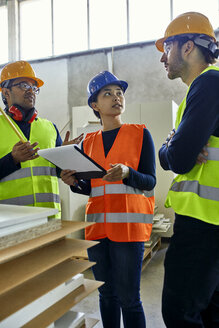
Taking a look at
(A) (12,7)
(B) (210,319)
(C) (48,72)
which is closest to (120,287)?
(B) (210,319)

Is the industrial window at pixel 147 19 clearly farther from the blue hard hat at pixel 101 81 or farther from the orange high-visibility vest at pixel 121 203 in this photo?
the orange high-visibility vest at pixel 121 203

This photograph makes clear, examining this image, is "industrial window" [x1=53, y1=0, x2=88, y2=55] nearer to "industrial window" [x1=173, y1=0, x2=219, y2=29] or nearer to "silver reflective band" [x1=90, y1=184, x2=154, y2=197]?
"industrial window" [x1=173, y1=0, x2=219, y2=29]

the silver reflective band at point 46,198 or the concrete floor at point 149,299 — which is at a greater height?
the silver reflective band at point 46,198

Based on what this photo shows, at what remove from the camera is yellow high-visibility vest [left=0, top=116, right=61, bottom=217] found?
6.63 ft

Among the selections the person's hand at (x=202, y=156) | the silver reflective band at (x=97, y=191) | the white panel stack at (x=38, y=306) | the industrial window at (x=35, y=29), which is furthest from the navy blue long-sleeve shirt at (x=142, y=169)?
the industrial window at (x=35, y=29)

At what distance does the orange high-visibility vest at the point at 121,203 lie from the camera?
179 centimetres

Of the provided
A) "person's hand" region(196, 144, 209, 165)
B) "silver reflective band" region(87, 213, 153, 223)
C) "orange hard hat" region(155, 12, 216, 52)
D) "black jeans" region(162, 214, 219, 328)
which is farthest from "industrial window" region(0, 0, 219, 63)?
"black jeans" region(162, 214, 219, 328)

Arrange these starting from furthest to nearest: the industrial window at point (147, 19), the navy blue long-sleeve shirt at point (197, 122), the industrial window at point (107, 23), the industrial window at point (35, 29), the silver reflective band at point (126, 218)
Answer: the industrial window at point (35, 29), the industrial window at point (107, 23), the industrial window at point (147, 19), the silver reflective band at point (126, 218), the navy blue long-sleeve shirt at point (197, 122)

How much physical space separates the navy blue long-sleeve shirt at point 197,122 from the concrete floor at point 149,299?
196 cm

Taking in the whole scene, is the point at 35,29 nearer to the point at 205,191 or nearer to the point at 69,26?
the point at 69,26

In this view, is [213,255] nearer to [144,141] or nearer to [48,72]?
[144,141]

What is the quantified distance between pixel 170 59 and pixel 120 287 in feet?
4.24

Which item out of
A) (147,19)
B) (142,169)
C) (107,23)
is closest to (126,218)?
(142,169)

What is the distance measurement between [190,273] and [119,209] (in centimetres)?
68
